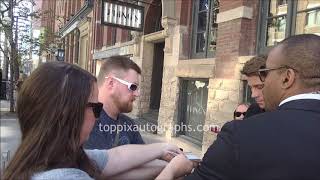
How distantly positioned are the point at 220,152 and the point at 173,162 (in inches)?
11.7

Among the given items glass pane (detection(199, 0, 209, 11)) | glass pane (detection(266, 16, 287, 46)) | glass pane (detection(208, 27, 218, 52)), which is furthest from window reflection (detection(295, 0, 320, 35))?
glass pane (detection(199, 0, 209, 11))

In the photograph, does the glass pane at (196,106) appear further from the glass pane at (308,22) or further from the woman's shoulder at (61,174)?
the woman's shoulder at (61,174)

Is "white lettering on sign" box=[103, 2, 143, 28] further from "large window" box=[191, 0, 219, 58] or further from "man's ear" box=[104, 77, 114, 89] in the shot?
"man's ear" box=[104, 77, 114, 89]

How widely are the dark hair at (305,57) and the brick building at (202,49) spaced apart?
4536 mm

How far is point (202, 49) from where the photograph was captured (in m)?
9.52

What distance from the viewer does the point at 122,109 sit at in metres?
3.00

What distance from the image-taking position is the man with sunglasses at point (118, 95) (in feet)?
9.45

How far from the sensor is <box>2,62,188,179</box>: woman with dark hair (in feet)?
4.82

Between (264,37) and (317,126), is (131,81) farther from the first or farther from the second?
(264,37)

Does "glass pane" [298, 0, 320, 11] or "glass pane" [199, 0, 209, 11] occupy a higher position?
"glass pane" [199, 0, 209, 11]

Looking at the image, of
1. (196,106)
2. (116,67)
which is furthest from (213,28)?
(116,67)

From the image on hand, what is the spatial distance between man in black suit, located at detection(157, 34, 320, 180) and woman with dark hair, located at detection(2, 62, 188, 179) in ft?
1.68

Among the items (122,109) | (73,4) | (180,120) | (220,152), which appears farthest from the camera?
(73,4)

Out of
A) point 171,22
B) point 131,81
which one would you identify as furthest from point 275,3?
point 131,81
